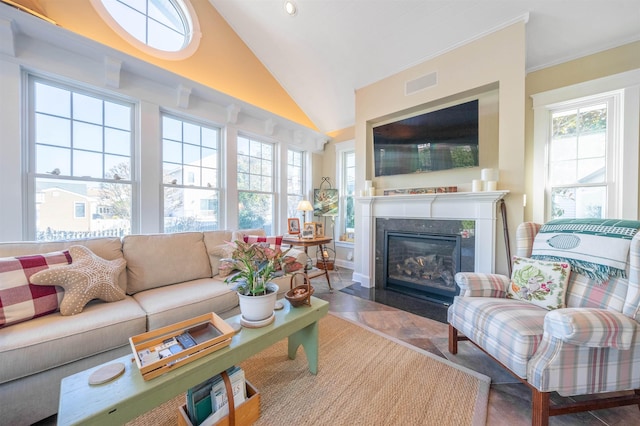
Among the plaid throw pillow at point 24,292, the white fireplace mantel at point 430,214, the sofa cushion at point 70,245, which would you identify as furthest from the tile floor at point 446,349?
the plaid throw pillow at point 24,292

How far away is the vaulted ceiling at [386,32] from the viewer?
2072mm

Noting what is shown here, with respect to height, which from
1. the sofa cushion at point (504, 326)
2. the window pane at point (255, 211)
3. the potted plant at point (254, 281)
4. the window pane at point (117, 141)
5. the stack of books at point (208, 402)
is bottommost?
the stack of books at point (208, 402)

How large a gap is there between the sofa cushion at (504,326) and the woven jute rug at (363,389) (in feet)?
0.94

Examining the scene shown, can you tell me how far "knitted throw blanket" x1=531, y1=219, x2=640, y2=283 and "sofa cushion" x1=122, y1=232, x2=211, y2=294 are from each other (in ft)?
9.44

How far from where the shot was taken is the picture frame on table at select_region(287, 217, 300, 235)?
12.8 feet

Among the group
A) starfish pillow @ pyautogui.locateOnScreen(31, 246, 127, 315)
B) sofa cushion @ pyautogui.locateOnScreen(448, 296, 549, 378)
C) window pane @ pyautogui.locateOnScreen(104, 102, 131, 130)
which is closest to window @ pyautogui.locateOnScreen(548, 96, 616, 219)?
sofa cushion @ pyautogui.locateOnScreen(448, 296, 549, 378)

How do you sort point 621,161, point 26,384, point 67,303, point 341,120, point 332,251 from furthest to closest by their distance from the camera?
point 332,251
point 341,120
point 621,161
point 67,303
point 26,384

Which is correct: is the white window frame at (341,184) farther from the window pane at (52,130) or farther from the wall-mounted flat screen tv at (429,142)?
the window pane at (52,130)

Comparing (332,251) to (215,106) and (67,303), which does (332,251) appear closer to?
(215,106)

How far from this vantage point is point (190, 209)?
9.56 ft

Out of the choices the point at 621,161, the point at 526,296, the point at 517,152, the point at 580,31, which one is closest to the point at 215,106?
the point at 517,152

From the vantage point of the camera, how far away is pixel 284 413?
3.99ft

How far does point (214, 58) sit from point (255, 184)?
5.72 ft

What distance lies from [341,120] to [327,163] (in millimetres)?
836
